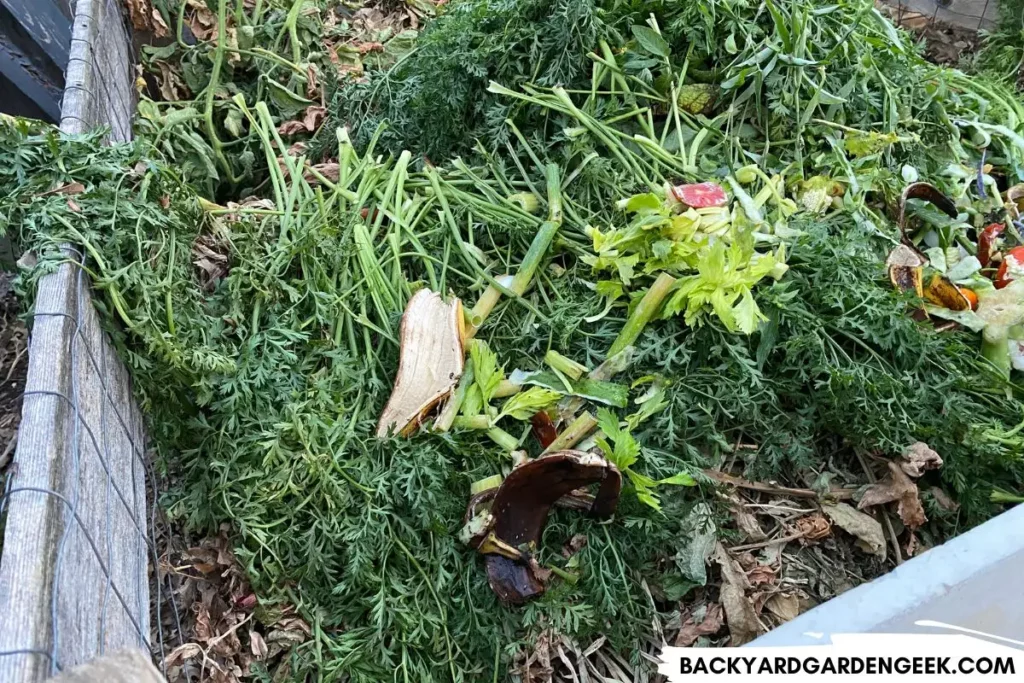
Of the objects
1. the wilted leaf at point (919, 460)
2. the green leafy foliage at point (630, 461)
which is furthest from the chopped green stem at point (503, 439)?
the wilted leaf at point (919, 460)

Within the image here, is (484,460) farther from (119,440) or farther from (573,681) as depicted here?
(119,440)

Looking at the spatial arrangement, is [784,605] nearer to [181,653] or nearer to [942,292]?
[942,292]

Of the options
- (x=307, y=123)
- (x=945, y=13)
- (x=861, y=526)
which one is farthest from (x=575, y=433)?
(x=945, y=13)

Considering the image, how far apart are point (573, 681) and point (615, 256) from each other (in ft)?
3.70

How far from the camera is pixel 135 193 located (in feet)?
5.93

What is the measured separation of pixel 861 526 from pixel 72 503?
184cm

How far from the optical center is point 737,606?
1.72 meters

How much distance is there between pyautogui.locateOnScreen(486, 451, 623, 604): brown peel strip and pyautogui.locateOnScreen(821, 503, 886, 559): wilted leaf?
61 cm

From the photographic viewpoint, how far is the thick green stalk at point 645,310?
192 centimetres

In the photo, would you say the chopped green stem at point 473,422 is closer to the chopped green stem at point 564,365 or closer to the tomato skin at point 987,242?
the chopped green stem at point 564,365

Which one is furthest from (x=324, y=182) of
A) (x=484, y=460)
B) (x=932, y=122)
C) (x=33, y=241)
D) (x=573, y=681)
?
(x=932, y=122)

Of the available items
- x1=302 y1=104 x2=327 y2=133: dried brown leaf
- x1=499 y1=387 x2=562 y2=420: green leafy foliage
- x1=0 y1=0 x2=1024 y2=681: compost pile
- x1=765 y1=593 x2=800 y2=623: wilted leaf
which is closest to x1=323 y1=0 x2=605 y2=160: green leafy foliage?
x1=0 y1=0 x2=1024 y2=681: compost pile

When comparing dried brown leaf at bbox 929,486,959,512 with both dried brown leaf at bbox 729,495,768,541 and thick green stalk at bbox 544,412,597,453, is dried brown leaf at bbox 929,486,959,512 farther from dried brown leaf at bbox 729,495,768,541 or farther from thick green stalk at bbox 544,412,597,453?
thick green stalk at bbox 544,412,597,453

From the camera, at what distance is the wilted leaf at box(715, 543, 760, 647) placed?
5.61ft
